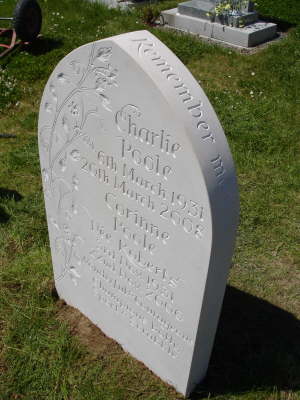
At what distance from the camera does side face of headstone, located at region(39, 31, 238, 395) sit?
2178 millimetres

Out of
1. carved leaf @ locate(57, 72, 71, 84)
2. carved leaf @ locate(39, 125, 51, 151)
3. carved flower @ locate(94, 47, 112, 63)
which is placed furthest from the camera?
carved leaf @ locate(39, 125, 51, 151)

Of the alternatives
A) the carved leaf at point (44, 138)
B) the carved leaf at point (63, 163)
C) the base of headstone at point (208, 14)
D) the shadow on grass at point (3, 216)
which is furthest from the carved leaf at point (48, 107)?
the base of headstone at point (208, 14)

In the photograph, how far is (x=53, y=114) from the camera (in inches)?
108

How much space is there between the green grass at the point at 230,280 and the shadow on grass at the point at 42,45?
0.46 m

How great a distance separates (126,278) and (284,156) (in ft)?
9.55

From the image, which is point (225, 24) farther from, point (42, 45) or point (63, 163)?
point (63, 163)

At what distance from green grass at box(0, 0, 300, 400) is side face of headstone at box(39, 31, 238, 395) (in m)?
0.23

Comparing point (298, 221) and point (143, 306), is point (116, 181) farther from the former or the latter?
point (298, 221)

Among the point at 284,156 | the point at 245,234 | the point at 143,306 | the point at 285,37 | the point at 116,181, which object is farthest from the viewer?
the point at 285,37

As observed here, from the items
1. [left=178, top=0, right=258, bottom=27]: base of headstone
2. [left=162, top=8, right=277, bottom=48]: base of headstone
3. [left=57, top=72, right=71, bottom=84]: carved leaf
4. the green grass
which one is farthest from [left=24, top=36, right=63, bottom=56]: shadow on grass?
[left=57, top=72, right=71, bottom=84]: carved leaf

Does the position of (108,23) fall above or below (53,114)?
below

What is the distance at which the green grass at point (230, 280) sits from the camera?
3.01m

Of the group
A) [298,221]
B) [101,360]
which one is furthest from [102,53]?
[298,221]

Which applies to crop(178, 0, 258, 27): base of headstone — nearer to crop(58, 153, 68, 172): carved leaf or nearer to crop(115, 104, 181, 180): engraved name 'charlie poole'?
crop(58, 153, 68, 172): carved leaf
